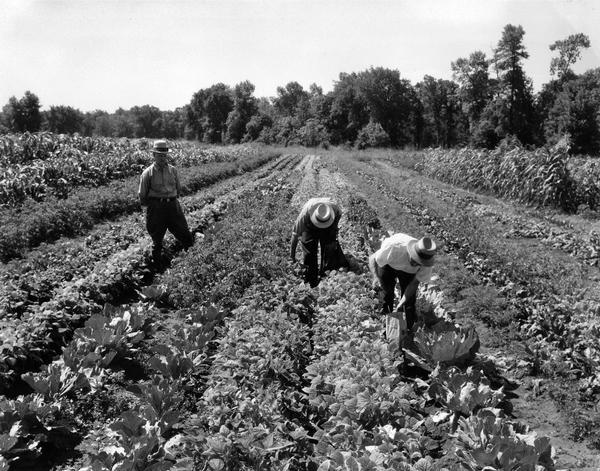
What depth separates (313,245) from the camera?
21.8 feet

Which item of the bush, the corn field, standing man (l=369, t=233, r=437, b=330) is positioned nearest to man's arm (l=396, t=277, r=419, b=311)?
standing man (l=369, t=233, r=437, b=330)

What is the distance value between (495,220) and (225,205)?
766 centimetres

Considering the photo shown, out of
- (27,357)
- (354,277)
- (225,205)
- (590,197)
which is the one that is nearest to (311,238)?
(354,277)

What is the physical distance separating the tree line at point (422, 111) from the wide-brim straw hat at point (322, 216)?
43154 millimetres

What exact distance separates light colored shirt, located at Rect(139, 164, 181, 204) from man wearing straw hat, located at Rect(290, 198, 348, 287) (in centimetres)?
246

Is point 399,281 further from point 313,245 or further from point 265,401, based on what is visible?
point 265,401

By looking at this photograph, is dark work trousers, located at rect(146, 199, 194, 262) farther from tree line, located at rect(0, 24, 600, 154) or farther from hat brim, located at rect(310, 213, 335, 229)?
tree line, located at rect(0, 24, 600, 154)

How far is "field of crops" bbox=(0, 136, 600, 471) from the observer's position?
3398 mm

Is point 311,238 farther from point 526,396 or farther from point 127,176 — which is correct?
point 127,176

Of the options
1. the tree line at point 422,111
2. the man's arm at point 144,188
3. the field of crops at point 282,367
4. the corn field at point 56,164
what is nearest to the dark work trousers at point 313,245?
the field of crops at point 282,367

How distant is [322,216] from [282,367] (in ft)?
8.28

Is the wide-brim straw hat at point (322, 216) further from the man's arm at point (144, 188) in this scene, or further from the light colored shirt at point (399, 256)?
the man's arm at point (144, 188)

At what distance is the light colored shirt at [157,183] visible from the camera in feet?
25.0

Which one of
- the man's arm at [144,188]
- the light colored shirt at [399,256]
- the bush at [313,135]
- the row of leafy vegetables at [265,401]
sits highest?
the bush at [313,135]
